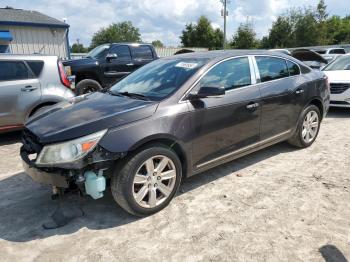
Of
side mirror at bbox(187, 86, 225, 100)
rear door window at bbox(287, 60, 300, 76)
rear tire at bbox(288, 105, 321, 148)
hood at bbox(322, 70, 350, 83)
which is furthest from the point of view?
hood at bbox(322, 70, 350, 83)

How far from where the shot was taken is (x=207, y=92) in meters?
3.58

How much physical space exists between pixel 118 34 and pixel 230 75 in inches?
3637

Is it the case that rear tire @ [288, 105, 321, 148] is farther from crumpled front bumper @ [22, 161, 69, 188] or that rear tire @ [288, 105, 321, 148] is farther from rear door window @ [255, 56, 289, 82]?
crumpled front bumper @ [22, 161, 69, 188]

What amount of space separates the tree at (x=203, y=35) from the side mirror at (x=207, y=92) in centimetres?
5080

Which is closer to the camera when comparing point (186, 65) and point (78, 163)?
point (78, 163)

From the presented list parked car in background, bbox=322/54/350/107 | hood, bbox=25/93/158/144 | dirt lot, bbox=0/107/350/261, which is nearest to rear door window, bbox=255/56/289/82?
A: dirt lot, bbox=0/107/350/261

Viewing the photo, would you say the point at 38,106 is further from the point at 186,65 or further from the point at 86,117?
the point at 186,65

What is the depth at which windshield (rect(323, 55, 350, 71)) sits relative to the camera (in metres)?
8.99

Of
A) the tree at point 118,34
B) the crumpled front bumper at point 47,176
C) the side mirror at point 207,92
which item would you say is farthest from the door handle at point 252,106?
the tree at point 118,34

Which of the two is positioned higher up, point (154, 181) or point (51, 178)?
point (51, 178)

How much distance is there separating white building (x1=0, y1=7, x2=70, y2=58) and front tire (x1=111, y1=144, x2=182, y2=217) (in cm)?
1820

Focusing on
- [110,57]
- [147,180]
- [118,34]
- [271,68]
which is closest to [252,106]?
[271,68]

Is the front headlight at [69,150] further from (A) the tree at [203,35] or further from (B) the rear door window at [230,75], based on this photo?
(A) the tree at [203,35]

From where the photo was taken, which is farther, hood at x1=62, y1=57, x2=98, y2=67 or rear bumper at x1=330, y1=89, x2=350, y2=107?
hood at x1=62, y1=57, x2=98, y2=67
